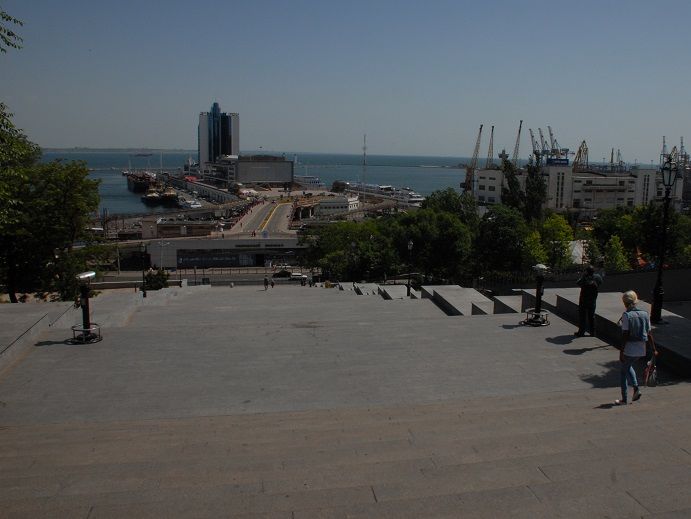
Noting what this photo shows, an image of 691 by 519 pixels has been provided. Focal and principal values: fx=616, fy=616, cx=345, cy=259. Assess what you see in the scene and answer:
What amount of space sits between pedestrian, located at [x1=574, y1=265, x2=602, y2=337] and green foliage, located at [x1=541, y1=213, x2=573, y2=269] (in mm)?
23789

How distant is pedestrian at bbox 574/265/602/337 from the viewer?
8.84 meters

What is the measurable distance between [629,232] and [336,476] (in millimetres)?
38008

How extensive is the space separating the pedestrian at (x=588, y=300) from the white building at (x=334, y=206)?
97.0 meters

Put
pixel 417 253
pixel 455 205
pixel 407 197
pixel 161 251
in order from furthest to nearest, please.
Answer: pixel 407 197
pixel 161 251
pixel 455 205
pixel 417 253

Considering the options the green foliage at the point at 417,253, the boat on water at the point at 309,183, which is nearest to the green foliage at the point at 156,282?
the green foliage at the point at 417,253

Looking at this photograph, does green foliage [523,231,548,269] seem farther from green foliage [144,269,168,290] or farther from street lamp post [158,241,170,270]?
street lamp post [158,241,170,270]

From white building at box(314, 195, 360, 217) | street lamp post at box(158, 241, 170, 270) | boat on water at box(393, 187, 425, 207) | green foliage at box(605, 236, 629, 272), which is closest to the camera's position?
green foliage at box(605, 236, 629, 272)

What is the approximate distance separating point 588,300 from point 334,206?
102059 mm

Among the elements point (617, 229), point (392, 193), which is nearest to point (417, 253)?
point (617, 229)

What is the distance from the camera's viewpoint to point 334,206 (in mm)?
110250

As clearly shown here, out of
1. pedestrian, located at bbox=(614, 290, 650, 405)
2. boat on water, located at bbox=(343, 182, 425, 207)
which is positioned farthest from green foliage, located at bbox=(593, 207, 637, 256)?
boat on water, located at bbox=(343, 182, 425, 207)

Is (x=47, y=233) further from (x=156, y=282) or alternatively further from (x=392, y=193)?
(x=392, y=193)

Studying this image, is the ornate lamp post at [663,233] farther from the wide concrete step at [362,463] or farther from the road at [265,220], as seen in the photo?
the road at [265,220]

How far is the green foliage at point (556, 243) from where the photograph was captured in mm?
33125
